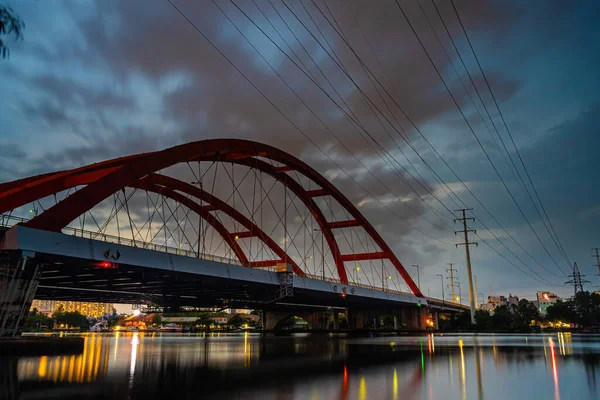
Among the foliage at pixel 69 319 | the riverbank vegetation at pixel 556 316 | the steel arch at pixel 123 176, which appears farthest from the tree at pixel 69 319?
the steel arch at pixel 123 176

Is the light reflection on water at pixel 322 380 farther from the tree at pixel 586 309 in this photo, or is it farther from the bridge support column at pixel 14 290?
the tree at pixel 586 309

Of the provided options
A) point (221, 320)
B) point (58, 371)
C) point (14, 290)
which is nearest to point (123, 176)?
point (14, 290)

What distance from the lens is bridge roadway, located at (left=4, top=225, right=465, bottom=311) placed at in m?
26.7

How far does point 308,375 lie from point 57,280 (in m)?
30.6

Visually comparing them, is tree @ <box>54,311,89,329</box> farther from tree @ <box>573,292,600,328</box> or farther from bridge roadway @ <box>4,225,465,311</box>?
tree @ <box>573,292,600,328</box>

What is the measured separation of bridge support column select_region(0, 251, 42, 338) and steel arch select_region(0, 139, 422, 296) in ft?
6.64

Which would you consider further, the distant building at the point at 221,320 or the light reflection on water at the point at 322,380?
the distant building at the point at 221,320

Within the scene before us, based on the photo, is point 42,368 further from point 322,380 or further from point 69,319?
point 69,319

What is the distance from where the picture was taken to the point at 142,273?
1410 inches

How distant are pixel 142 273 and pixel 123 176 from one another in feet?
25.9

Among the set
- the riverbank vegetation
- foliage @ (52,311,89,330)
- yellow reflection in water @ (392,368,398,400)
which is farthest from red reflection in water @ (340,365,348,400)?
Result: foliage @ (52,311,89,330)

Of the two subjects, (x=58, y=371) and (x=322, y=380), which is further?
(x=58, y=371)

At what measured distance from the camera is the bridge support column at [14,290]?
2508cm

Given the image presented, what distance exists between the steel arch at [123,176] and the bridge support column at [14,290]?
79.7 inches
